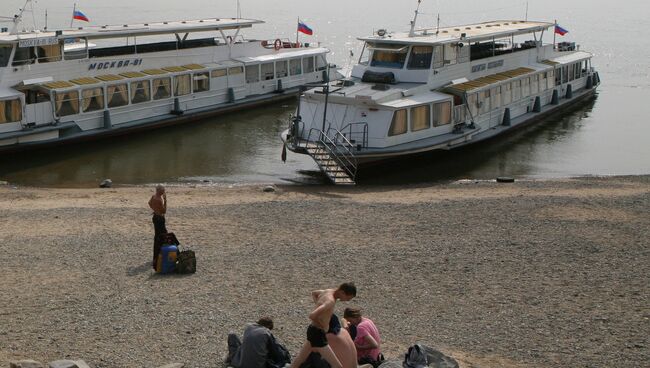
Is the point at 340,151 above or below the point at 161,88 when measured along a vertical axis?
below

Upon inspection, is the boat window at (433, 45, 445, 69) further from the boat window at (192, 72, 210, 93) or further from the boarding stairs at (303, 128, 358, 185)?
the boat window at (192, 72, 210, 93)

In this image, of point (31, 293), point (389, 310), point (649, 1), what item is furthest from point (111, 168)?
point (649, 1)

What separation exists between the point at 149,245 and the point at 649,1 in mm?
109788

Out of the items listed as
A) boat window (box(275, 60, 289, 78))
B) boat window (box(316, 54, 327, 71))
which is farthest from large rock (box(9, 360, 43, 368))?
boat window (box(316, 54, 327, 71))

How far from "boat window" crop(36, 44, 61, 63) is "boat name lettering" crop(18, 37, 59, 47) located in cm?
17

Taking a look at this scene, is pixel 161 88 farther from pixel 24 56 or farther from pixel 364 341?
pixel 364 341

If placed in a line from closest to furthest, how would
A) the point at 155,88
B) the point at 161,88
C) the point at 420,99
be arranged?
1. the point at 420,99
2. the point at 155,88
3. the point at 161,88

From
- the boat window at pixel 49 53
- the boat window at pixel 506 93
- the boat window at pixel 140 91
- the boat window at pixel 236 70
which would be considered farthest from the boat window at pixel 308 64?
the boat window at pixel 49 53

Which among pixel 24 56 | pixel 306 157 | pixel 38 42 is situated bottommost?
pixel 306 157

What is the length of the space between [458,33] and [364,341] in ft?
82.8

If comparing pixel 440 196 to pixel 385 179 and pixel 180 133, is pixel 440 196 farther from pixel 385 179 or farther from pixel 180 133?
pixel 180 133

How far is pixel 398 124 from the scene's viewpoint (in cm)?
3097

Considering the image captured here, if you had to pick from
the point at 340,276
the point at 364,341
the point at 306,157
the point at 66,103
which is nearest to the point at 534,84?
the point at 306,157

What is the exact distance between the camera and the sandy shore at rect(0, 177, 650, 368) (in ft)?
47.9
